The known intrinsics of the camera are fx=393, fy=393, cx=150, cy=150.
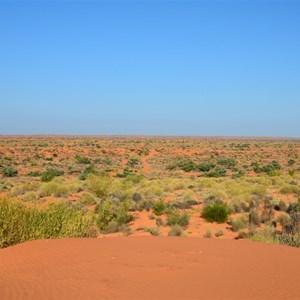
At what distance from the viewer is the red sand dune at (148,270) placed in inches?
276

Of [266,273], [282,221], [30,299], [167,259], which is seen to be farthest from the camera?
[282,221]

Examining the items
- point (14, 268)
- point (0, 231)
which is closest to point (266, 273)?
point (14, 268)

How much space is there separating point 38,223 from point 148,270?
432 cm

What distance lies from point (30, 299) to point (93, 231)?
5735 millimetres

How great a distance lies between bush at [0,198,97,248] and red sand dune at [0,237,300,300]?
43 cm

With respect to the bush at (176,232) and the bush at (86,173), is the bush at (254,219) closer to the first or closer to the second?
A: the bush at (176,232)

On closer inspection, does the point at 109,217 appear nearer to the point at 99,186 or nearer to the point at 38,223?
the point at 38,223

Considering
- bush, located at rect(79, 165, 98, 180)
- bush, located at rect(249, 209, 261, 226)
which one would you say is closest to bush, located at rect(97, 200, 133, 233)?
bush, located at rect(249, 209, 261, 226)

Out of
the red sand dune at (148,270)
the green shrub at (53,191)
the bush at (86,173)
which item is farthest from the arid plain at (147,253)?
the bush at (86,173)

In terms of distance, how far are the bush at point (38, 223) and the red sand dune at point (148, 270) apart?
0.43m

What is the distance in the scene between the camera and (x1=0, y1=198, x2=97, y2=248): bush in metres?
10.1

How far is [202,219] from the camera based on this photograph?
1625 centimetres

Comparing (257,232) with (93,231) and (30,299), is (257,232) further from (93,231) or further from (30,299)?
(30,299)

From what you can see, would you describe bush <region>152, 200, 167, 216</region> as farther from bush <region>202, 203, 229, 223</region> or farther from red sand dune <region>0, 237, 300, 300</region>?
red sand dune <region>0, 237, 300, 300</region>
